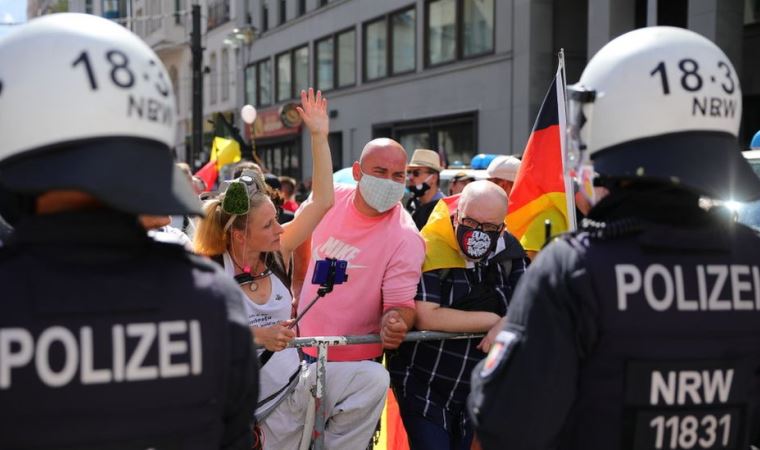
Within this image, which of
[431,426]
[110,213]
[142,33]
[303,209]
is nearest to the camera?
[110,213]

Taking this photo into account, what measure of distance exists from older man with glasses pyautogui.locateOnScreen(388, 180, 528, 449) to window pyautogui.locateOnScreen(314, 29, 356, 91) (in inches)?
877

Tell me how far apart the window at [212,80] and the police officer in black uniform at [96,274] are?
35.9 meters

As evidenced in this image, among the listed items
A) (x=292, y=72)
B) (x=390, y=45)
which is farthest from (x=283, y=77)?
(x=390, y=45)

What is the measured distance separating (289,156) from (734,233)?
2927 centimetres

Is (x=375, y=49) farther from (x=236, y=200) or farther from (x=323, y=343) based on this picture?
(x=323, y=343)

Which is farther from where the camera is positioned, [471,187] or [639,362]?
[471,187]

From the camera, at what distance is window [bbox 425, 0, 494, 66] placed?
19406 millimetres

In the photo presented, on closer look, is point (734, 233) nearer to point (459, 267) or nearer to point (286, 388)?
point (459, 267)

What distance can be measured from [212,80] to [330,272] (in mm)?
35157

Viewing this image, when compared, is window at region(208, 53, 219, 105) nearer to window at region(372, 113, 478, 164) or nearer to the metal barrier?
window at region(372, 113, 478, 164)

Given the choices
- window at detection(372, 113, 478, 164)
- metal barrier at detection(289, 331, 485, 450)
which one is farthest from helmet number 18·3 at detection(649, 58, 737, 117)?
window at detection(372, 113, 478, 164)

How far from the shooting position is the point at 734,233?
2.09 m

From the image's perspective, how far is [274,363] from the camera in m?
3.66

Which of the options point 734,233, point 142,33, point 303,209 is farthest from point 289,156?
point 734,233
